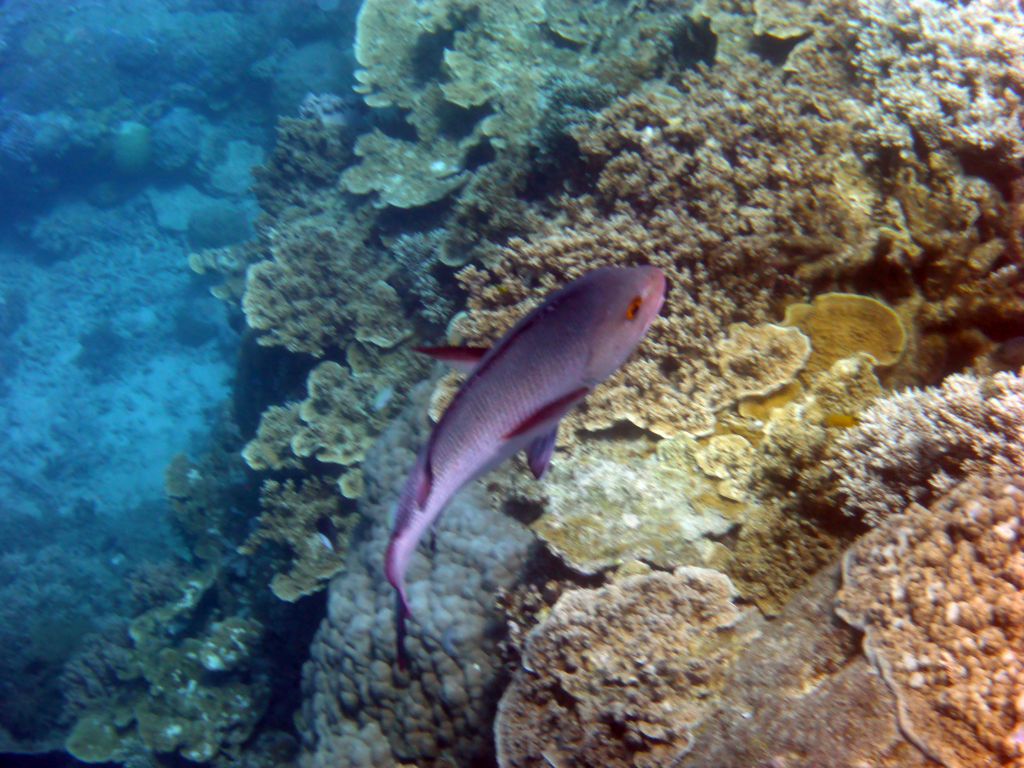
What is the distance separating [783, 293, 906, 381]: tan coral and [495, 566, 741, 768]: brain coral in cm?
170

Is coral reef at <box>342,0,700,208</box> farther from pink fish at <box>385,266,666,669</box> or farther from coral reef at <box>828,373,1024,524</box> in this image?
pink fish at <box>385,266,666,669</box>

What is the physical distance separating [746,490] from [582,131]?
3.28 m

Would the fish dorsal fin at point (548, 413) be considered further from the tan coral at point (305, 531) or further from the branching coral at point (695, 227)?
the tan coral at point (305, 531)

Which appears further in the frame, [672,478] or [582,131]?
[582,131]

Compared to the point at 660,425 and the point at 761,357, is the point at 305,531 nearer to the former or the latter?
the point at 660,425

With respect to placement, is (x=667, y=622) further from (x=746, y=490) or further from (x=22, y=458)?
(x=22, y=458)

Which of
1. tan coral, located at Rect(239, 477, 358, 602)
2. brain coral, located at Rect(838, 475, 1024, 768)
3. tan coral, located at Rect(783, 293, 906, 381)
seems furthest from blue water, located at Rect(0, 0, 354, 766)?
brain coral, located at Rect(838, 475, 1024, 768)

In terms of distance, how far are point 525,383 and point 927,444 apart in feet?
7.38

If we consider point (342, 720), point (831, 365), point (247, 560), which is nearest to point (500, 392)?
point (831, 365)

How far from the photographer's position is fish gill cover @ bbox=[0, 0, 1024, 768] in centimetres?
239

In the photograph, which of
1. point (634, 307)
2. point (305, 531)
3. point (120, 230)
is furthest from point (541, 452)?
point (120, 230)

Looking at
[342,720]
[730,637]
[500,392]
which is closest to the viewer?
[500,392]

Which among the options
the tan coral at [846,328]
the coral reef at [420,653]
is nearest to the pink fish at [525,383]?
the coral reef at [420,653]

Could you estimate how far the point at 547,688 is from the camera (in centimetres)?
299
